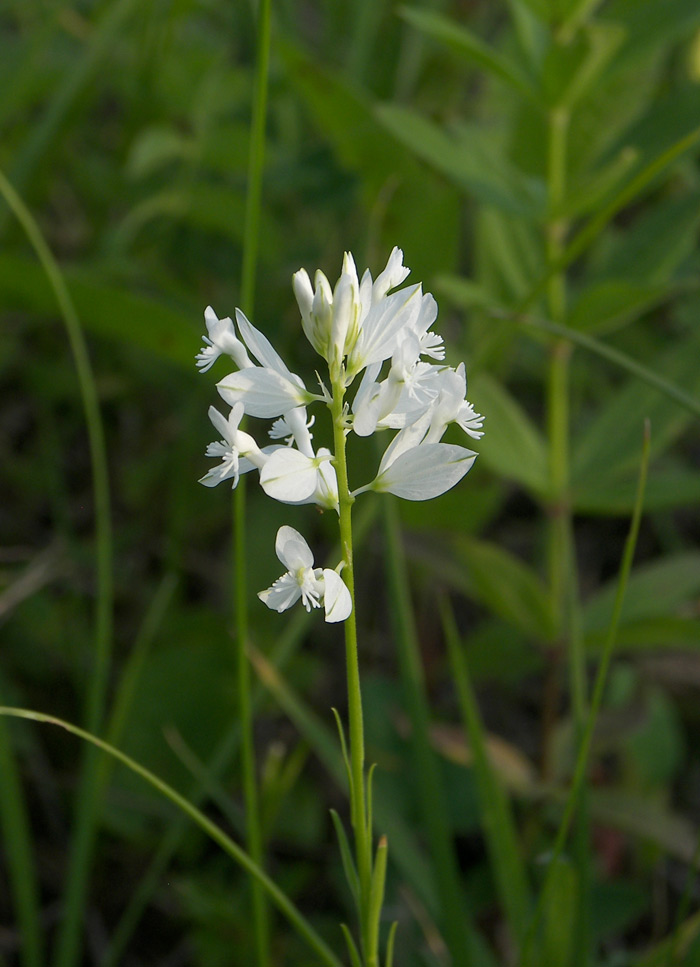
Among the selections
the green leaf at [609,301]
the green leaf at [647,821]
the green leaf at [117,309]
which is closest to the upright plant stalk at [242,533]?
the green leaf at [117,309]

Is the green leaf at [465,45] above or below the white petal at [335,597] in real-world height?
above

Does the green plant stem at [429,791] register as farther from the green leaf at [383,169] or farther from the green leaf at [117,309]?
the green leaf at [383,169]

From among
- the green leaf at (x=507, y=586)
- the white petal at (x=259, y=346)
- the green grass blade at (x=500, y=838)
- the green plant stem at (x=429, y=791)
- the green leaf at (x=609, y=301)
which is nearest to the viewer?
the white petal at (x=259, y=346)

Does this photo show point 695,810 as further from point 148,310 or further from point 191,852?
point 148,310

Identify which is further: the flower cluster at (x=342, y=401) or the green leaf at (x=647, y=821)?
the green leaf at (x=647, y=821)

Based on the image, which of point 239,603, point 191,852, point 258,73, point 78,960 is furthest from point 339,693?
point 258,73

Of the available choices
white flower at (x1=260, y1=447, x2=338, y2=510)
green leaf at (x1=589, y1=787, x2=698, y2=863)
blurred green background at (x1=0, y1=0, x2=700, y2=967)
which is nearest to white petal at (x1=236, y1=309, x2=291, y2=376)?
white flower at (x1=260, y1=447, x2=338, y2=510)

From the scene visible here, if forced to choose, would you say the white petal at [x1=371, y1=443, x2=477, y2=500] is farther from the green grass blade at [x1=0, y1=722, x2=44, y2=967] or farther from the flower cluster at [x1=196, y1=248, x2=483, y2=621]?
the green grass blade at [x1=0, y1=722, x2=44, y2=967]

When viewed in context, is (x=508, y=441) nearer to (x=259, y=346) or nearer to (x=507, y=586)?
(x=507, y=586)
